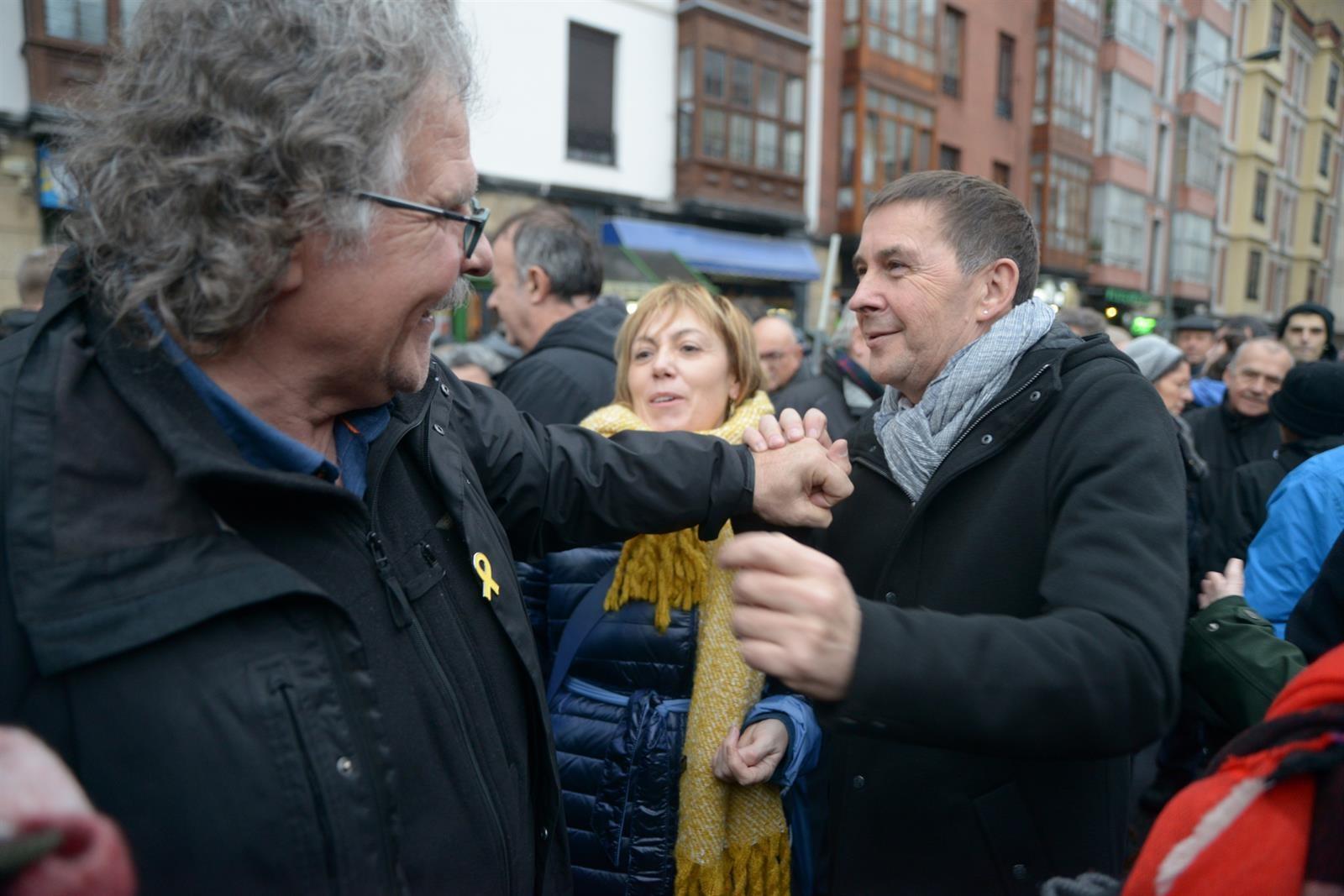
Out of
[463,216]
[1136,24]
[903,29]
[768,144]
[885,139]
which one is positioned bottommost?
[463,216]

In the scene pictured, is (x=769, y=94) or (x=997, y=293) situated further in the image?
(x=769, y=94)

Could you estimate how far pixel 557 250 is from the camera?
3.95 m

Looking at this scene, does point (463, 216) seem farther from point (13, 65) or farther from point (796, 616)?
point (13, 65)

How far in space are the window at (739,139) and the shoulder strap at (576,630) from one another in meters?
15.0

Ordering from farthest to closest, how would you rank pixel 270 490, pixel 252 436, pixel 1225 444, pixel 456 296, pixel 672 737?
1. pixel 1225 444
2. pixel 672 737
3. pixel 456 296
4. pixel 252 436
5. pixel 270 490

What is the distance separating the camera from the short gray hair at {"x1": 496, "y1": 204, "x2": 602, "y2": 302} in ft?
12.9

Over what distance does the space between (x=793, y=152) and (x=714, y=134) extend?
251 cm

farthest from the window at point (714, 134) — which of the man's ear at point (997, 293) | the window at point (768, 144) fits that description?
the man's ear at point (997, 293)

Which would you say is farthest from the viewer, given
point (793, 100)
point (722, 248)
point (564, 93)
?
point (793, 100)

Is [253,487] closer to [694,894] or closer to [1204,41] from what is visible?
[694,894]

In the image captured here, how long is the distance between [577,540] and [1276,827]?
1.38 meters

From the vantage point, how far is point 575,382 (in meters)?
3.47

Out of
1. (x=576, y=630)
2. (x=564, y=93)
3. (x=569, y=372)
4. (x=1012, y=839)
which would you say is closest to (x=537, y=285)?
(x=569, y=372)

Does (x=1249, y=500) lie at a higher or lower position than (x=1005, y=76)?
lower
